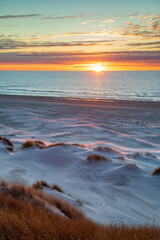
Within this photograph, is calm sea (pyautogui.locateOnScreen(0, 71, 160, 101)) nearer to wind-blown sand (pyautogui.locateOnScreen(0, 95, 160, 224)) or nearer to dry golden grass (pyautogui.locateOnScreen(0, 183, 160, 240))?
wind-blown sand (pyautogui.locateOnScreen(0, 95, 160, 224))

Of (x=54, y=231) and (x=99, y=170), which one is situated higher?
(x=54, y=231)

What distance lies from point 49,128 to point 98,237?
55.3 feet

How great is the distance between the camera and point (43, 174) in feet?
24.6

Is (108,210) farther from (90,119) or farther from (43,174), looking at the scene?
(90,119)

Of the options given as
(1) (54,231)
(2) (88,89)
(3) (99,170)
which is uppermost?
(1) (54,231)

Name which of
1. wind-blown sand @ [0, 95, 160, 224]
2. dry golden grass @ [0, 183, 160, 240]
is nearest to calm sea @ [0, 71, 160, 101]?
wind-blown sand @ [0, 95, 160, 224]

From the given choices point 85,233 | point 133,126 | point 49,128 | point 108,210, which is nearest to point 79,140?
point 49,128

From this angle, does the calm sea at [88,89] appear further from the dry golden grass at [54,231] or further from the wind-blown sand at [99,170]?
the dry golden grass at [54,231]

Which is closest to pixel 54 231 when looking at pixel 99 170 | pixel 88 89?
pixel 99 170

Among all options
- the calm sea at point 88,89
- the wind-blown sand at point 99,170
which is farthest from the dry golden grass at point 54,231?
the calm sea at point 88,89

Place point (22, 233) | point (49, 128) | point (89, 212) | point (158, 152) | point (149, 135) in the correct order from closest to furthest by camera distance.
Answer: point (22, 233), point (89, 212), point (158, 152), point (149, 135), point (49, 128)

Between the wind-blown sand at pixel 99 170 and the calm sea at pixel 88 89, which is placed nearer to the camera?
the wind-blown sand at pixel 99 170

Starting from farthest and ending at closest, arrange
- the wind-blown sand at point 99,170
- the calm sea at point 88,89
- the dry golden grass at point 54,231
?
the calm sea at point 88,89 < the wind-blown sand at point 99,170 < the dry golden grass at point 54,231

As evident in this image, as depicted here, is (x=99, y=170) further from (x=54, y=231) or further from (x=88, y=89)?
(x=88, y=89)
